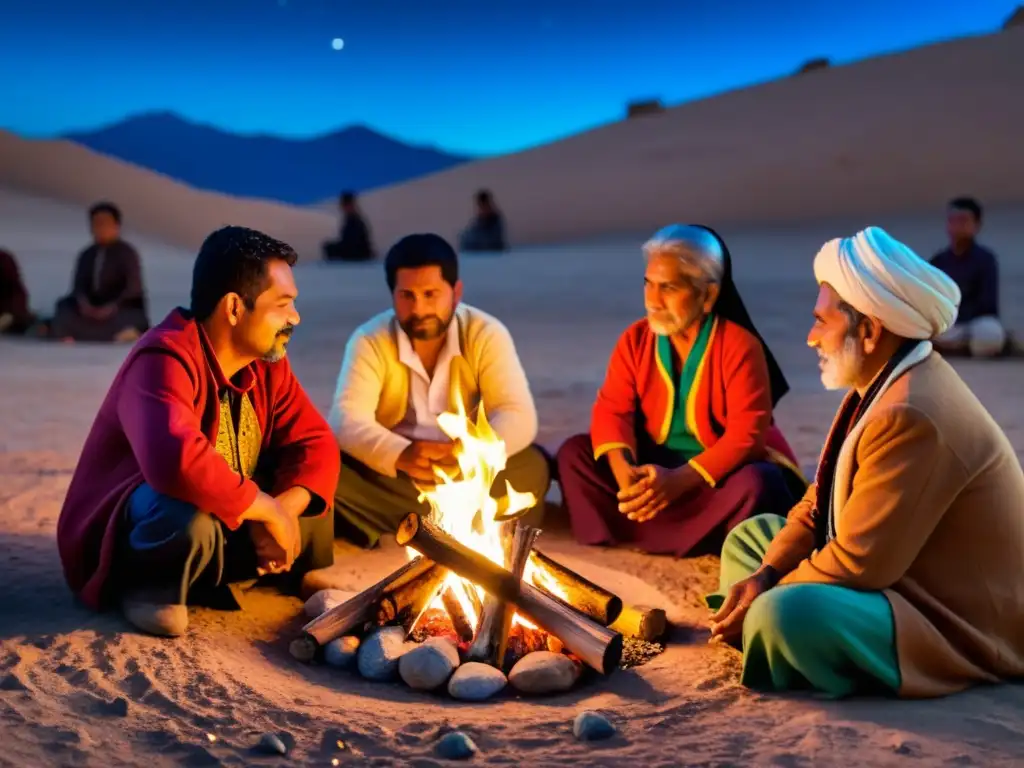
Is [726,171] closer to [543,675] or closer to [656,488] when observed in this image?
[656,488]

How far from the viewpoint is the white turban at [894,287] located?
3707 mm

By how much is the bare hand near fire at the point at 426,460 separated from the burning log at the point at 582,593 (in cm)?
113

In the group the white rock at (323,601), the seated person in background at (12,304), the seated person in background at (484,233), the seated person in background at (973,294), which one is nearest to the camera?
the white rock at (323,601)

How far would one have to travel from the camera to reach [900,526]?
3639mm

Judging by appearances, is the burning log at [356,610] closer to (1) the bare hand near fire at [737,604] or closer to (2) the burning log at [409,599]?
(2) the burning log at [409,599]

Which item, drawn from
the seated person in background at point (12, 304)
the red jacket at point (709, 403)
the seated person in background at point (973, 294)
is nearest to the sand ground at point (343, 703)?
the red jacket at point (709, 403)

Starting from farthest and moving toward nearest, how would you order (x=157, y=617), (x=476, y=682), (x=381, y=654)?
1. (x=157, y=617)
2. (x=381, y=654)
3. (x=476, y=682)

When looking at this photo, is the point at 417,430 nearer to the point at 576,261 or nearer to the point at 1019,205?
the point at 576,261

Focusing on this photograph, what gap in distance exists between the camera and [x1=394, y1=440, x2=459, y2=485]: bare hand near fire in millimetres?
5711

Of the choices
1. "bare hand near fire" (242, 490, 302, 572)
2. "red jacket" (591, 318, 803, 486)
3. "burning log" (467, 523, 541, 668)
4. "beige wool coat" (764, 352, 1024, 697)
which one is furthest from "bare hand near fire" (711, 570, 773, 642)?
"bare hand near fire" (242, 490, 302, 572)

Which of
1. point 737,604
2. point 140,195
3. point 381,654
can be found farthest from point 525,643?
point 140,195

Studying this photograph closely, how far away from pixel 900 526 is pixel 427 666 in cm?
160

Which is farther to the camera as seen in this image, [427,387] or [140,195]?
[140,195]

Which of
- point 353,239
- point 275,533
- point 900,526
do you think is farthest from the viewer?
point 353,239
